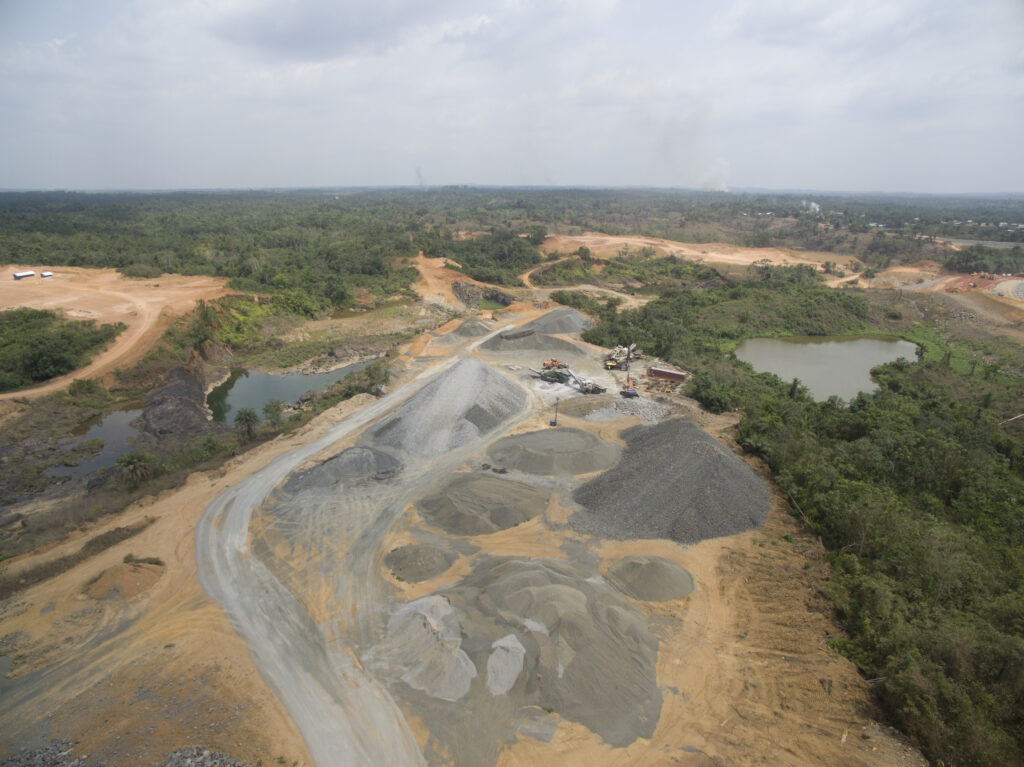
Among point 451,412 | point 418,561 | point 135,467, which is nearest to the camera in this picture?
point 418,561

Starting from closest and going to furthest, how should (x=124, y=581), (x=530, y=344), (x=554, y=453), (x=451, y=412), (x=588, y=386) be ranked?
(x=124, y=581)
(x=554, y=453)
(x=451, y=412)
(x=588, y=386)
(x=530, y=344)

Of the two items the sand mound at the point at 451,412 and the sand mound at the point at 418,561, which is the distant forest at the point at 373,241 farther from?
the sand mound at the point at 418,561

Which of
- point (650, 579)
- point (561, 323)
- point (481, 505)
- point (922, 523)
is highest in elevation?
point (561, 323)

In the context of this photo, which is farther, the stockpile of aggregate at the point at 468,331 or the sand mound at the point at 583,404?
the stockpile of aggregate at the point at 468,331

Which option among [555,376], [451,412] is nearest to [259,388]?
[451,412]

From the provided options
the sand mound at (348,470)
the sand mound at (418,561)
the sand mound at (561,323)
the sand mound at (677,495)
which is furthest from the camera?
the sand mound at (561,323)

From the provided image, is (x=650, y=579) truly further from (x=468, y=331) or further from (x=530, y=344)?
(x=468, y=331)

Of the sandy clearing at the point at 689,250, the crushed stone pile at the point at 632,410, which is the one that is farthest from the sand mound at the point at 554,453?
the sandy clearing at the point at 689,250

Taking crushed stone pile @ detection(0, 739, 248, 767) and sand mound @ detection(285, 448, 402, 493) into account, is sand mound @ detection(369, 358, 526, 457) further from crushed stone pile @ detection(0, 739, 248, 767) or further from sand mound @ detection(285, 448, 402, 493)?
crushed stone pile @ detection(0, 739, 248, 767)
